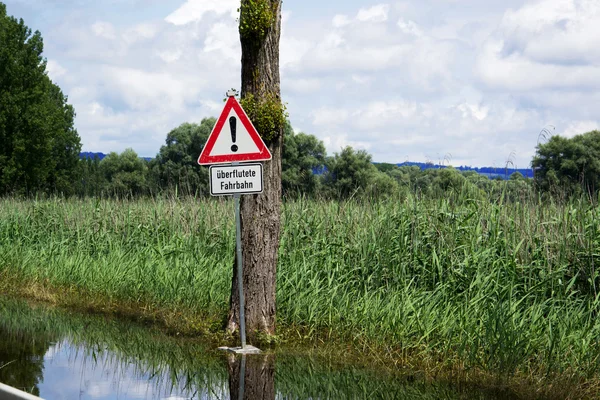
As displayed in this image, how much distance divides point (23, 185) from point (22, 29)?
11.4 m

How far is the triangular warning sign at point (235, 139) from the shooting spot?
9.46m

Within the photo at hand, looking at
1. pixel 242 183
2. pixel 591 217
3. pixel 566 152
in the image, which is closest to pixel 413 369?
pixel 242 183

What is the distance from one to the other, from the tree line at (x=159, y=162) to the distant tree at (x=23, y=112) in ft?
0.23

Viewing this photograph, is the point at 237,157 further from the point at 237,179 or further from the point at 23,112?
the point at 23,112

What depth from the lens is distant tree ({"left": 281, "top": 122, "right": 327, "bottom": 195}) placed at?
73500 mm

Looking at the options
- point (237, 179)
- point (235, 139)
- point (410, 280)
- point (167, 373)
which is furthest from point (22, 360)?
point (410, 280)

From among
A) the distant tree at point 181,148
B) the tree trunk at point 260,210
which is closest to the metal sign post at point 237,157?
the tree trunk at point 260,210

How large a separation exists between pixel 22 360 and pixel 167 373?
1941mm

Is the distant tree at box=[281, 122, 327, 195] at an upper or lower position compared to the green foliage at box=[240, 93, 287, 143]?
upper

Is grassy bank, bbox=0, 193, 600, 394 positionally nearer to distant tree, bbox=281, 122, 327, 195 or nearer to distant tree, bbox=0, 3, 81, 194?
distant tree, bbox=0, 3, 81, 194

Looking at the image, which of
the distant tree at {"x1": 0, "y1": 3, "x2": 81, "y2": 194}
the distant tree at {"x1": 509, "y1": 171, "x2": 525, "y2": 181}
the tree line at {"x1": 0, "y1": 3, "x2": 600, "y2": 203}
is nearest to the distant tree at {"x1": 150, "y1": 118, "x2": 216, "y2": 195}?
the tree line at {"x1": 0, "y1": 3, "x2": 600, "y2": 203}

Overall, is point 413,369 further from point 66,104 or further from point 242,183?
point 66,104

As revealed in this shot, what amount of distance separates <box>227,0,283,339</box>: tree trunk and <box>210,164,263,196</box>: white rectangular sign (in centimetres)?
59

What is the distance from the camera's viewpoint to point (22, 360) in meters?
8.70
